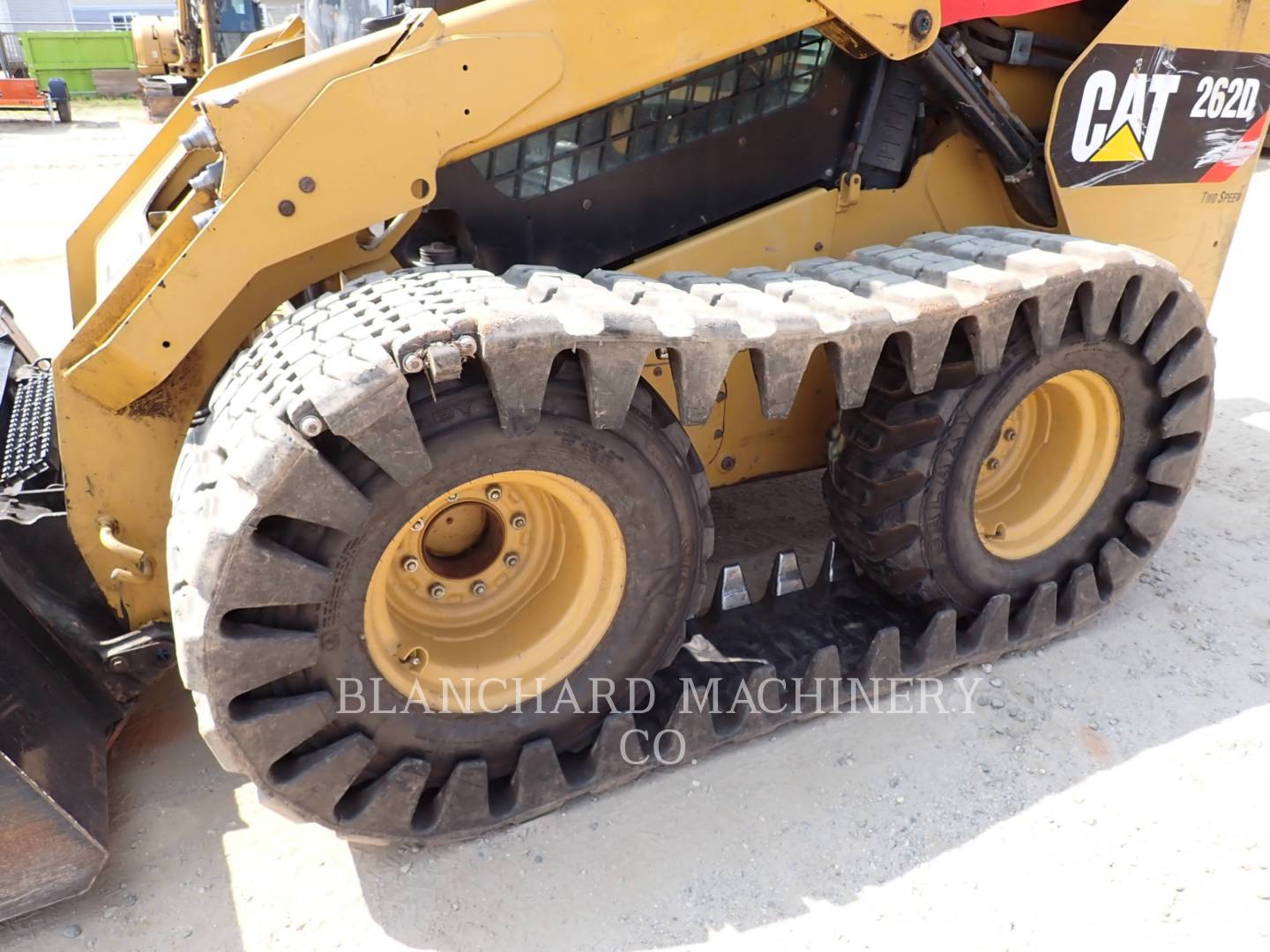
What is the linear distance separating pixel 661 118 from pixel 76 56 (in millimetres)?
23017

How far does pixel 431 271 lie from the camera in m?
2.30

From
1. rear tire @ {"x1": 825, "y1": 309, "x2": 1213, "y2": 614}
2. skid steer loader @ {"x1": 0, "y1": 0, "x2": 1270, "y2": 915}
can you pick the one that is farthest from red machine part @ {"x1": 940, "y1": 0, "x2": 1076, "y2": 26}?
rear tire @ {"x1": 825, "y1": 309, "x2": 1213, "y2": 614}

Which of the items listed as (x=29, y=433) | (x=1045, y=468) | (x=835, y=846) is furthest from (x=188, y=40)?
(x=835, y=846)

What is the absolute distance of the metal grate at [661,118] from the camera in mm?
2734

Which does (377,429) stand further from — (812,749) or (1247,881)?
(1247,881)

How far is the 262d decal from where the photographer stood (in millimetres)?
3012

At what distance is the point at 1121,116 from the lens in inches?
122

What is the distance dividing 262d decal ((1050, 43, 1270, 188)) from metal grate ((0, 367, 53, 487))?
10.1 feet

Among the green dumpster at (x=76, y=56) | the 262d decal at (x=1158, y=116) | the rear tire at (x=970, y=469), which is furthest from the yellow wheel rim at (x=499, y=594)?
the green dumpster at (x=76, y=56)

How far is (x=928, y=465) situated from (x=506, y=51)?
1503mm

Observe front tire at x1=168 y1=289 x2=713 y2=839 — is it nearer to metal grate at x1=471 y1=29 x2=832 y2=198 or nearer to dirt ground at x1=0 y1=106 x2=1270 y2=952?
dirt ground at x1=0 y1=106 x2=1270 y2=952

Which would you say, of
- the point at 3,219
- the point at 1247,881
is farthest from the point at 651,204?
the point at 3,219

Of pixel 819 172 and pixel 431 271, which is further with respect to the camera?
pixel 819 172

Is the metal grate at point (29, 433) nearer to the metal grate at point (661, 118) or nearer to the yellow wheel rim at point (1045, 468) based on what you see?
the metal grate at point (661, 118)
